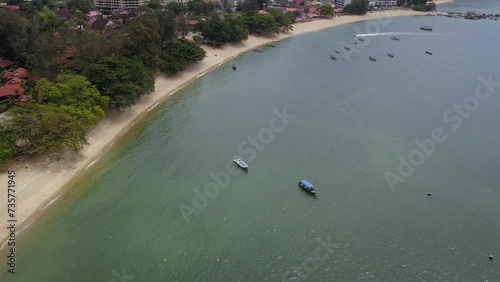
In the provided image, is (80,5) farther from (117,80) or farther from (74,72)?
(117,80)

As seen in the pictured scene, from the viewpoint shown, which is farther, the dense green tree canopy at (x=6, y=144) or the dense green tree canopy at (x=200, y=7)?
the dense green tree canopy at (x=200, y=7)

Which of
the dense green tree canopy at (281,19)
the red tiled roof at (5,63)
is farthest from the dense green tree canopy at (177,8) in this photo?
the red tiled roof at (5,63)

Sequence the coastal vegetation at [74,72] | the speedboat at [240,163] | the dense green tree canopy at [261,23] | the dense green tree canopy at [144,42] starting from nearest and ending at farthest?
the coastal vegetation at [74,72] < the speedboat at [240,163] < the dense green tree canopy at [144,42] < the dense green tree canopy at [261,23]

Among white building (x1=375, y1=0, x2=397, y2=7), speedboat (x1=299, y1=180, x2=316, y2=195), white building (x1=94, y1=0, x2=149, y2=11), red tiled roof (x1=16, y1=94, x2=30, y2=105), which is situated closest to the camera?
speedboat (x1=299, y1=180, x2=316, y2=195)

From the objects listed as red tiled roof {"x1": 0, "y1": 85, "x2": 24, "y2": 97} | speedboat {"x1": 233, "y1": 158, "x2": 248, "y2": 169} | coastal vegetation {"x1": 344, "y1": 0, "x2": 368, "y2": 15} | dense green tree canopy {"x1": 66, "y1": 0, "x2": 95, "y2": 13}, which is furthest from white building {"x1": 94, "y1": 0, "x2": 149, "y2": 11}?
speedboat {"x1": 233, "y1": 158, "x2": 248, "y2": 169}

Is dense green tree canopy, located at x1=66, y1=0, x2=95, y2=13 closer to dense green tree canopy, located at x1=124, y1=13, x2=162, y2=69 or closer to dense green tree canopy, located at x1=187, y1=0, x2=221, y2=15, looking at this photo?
dense green tree canopy, located at x1=187, y1=0, x2=221, y2=15

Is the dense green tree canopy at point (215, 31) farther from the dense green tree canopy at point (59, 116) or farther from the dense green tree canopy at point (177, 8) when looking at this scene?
the dense green tree canopy at point (59, 116)

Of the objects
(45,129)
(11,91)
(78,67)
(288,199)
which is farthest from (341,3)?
(45,129)
